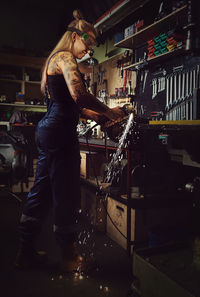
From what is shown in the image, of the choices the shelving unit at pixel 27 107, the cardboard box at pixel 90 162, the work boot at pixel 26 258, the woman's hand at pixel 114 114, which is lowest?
the work boot at pixel 26 258

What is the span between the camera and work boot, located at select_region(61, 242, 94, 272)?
65.4 inches

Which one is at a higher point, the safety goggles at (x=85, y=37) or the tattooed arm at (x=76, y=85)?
the safety goggles at (x=85, y=37)

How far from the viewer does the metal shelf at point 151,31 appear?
A: 2494 mm

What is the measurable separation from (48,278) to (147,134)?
115 cm

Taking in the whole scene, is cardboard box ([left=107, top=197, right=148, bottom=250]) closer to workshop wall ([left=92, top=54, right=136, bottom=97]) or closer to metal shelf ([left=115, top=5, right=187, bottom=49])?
metal shelf ([left=115, top=5, right=187, bottom=49])

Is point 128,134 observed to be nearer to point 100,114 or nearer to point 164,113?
point 100,114

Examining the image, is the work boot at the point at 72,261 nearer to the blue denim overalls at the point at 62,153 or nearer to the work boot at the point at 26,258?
the blue denim overalls at the point at 62,153

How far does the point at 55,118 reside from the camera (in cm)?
161

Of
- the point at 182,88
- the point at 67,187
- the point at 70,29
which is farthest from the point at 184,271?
the point at 182,88

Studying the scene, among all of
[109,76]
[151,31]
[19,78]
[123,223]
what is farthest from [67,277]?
[19,78]

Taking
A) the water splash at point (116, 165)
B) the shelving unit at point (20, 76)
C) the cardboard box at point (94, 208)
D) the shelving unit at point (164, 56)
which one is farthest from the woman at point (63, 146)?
the shelving unit at point (20, 76)

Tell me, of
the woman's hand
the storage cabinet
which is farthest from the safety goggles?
the storage cabinet

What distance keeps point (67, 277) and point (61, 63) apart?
1.32 m

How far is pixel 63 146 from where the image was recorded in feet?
5.25
